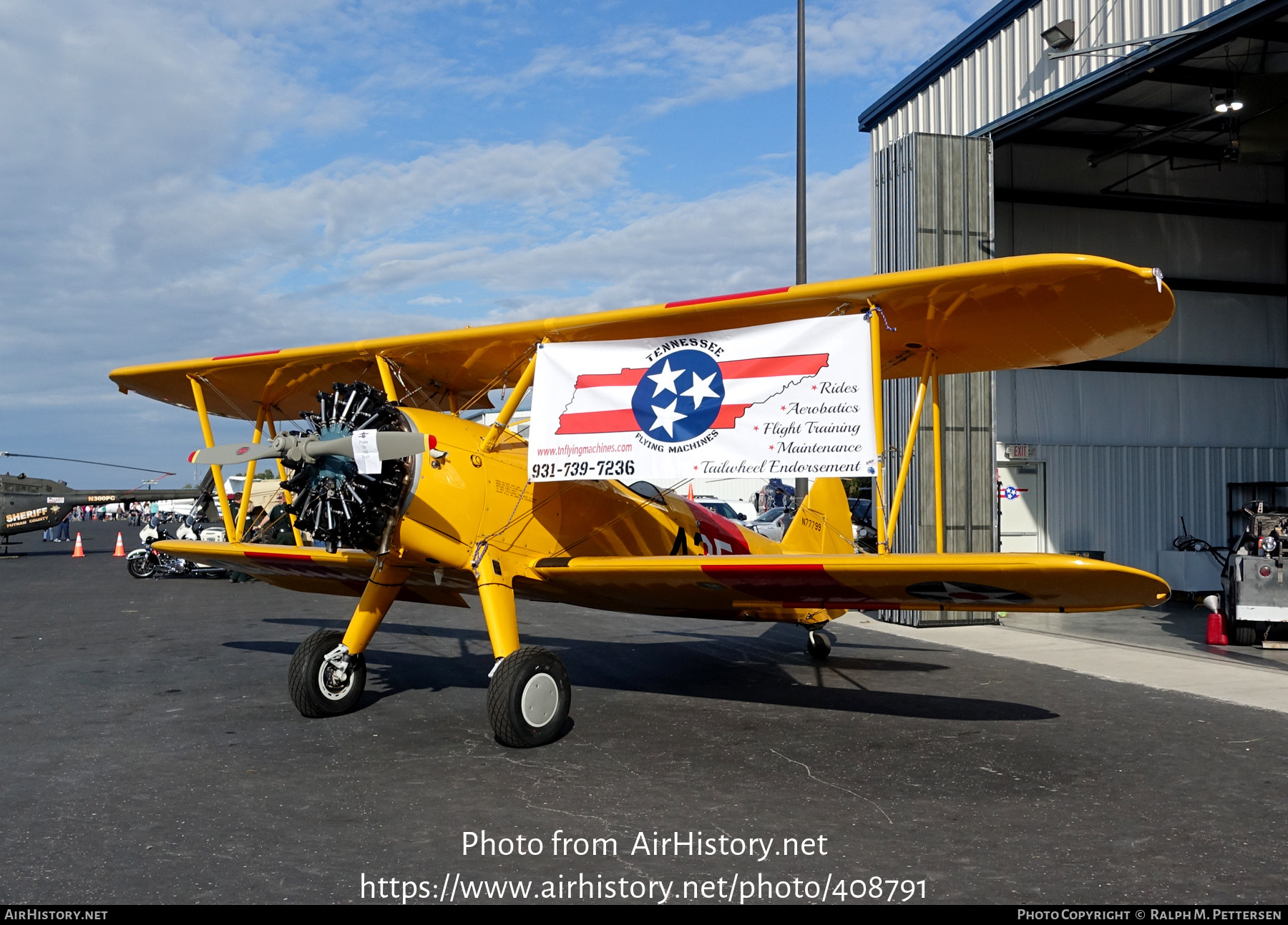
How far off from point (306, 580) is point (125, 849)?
5123mm

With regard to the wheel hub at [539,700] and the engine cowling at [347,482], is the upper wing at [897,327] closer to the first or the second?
the engine cowling at [347,482]

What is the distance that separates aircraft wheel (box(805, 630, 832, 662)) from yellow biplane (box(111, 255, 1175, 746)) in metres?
1.68

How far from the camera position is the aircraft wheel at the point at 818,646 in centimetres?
951

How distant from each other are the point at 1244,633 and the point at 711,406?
766cm

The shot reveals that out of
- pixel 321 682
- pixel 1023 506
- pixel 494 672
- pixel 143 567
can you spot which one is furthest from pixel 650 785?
pixel 143 567

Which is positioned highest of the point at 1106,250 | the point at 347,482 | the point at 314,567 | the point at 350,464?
the point at 1106,250

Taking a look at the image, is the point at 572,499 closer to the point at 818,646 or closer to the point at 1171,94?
the point at 818,646

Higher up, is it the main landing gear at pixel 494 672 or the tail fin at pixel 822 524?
the tail fin at pixel 822 524

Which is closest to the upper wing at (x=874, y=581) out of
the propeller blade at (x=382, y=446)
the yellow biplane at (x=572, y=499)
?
the yellow biplane at (x=572, y=499)

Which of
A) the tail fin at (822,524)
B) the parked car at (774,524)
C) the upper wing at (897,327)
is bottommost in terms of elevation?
the parked car at (774,524)

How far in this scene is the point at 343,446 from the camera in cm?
592

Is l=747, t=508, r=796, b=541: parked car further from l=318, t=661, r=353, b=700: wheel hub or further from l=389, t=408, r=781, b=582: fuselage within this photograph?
l=318, t=661, r=353, b=700: wheel hub

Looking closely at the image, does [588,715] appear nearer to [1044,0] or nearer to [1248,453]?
[1044,0]

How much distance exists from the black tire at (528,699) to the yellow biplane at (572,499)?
11 mm
